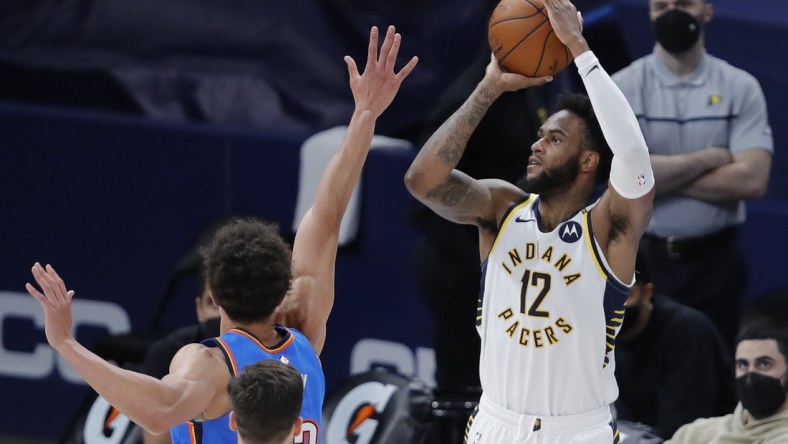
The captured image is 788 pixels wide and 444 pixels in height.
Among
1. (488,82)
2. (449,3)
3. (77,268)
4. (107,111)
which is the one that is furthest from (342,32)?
(488,82)

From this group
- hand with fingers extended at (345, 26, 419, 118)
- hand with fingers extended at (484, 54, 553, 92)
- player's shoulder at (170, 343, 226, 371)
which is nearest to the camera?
player's shoulder at (170, 343, 226, 371)

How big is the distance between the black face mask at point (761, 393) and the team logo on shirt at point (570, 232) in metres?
1.33

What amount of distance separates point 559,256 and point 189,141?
13.8 feet

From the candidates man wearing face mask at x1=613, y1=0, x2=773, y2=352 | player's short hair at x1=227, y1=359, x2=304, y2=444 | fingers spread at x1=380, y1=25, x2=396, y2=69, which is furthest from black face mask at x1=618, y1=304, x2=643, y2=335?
player's short hair at x1=227, y1=359, x2=304, y2=444

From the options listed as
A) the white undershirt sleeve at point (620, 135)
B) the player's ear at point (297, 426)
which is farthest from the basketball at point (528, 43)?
the player's ear at point (297, 426)

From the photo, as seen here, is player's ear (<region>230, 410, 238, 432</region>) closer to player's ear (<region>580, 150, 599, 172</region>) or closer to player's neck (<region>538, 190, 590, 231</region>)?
player's neck (<region>538, 190, 590, 231</region>)

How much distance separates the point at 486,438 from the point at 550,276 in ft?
2.00

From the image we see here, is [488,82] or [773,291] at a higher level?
[488,82]

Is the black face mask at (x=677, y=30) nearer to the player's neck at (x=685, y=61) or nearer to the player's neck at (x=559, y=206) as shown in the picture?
the player's neck at (x=685, y=61)

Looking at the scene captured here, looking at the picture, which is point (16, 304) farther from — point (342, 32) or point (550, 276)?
point (550, 276)

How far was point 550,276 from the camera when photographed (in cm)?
507

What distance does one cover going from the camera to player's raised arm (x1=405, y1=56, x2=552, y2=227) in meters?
5.24

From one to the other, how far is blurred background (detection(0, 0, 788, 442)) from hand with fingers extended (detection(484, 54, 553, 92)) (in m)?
2.65

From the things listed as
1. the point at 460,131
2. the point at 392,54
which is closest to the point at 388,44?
the point at 392,54
